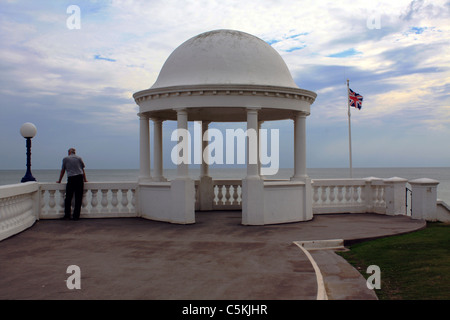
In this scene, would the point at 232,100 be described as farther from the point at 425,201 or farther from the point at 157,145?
the point at 425,201

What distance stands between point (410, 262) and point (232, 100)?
6636 millimetres

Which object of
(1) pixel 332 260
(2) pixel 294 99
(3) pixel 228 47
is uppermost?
(3) pixel 228 47

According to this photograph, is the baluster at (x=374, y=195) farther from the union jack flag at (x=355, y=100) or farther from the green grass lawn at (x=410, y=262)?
the union jack flag at (x=355, y=100)

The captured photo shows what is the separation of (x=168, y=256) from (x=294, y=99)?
22.9 ft

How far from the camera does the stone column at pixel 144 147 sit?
14.9 metres

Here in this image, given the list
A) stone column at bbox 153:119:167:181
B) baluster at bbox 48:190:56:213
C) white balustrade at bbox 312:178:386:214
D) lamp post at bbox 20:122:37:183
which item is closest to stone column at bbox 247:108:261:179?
white balustrade at bbox 312:178:386:214

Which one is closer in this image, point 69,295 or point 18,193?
point 69,295

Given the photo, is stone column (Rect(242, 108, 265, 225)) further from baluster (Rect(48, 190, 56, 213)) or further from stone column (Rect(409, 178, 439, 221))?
baluster (Rect(48, 190, 56, 213))

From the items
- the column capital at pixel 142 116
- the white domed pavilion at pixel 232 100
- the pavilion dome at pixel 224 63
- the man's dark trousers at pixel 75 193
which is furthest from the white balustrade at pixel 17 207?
the pavilion dome at pixel 224 63

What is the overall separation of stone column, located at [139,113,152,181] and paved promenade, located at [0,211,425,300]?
2.04 meters

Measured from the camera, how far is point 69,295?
616 cm

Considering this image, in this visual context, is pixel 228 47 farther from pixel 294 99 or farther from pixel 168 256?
pixel 168 256

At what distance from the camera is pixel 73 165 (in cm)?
1386
